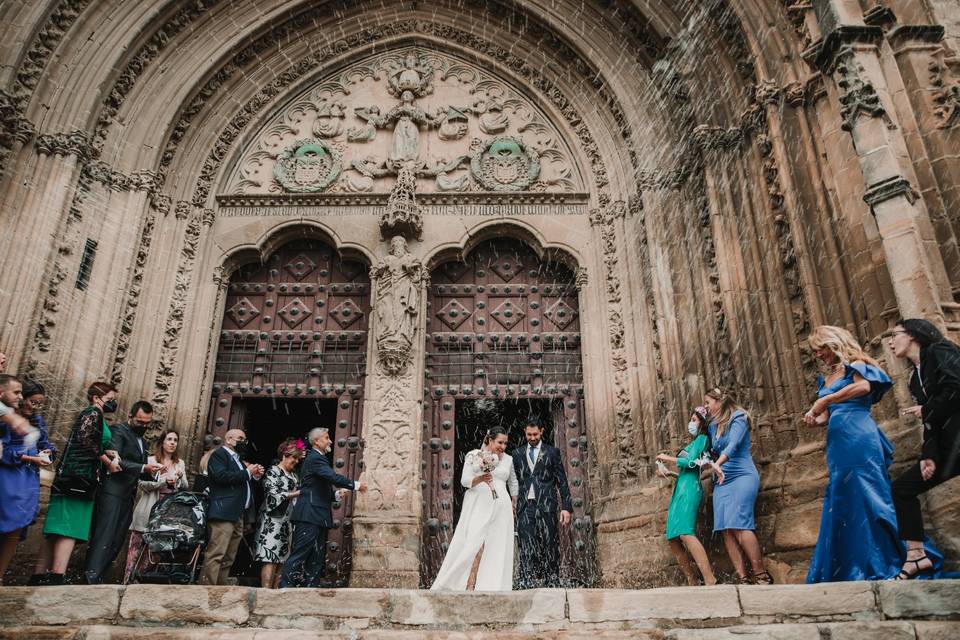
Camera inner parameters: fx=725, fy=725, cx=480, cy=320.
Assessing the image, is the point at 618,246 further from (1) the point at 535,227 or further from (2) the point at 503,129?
(2) the point at 503,129

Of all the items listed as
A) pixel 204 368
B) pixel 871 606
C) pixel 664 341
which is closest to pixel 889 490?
pixel 871 606

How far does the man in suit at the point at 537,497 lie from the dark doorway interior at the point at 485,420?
272 centimetres

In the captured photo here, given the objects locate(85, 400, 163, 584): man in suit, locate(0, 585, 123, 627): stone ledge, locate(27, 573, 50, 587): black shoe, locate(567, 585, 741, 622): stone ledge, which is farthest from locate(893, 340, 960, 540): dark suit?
locate(27, 573, 50, 587): black shoe

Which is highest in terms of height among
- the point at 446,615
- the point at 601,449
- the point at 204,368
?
the point at 204,368

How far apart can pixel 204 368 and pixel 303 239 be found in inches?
88.4

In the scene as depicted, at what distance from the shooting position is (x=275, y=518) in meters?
6.66

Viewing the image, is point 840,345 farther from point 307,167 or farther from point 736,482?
point 307,167

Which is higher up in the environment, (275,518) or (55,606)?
(275,518)

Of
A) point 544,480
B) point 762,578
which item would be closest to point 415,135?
point 544,480

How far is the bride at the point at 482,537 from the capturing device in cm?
576

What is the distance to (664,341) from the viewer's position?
8.27 m

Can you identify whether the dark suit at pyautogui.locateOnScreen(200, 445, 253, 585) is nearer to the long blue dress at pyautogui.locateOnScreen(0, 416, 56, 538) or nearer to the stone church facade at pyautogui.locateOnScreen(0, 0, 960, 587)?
the long blue dress at pyautogui.locateOnScreen(0, 416, 56, 538)

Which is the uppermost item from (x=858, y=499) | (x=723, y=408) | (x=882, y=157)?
(x=882, y=157)

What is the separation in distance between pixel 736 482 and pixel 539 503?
5.84 feet
